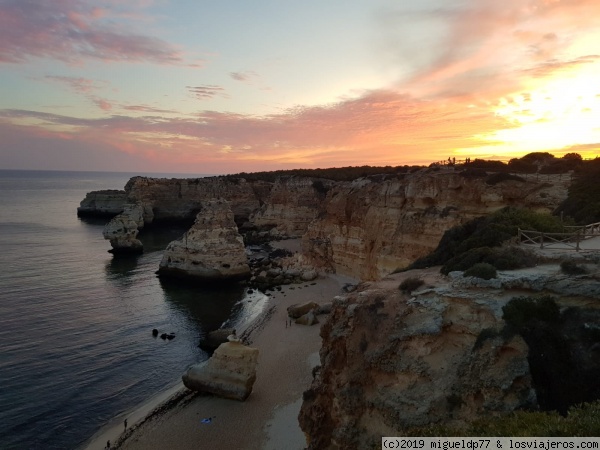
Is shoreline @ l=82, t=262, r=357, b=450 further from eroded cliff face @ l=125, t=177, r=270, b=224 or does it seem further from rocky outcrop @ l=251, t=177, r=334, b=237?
eroded cliff face @ l=125, t=177, r=270, b=224

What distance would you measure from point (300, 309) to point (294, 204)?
125 ft

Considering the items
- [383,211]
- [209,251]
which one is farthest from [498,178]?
[209,251]

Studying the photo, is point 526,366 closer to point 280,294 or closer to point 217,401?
point 217,401

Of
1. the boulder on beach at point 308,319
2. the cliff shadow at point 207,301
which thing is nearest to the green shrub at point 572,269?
the boulder on beach at point 308,319

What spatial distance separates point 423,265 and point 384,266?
51.2 ft

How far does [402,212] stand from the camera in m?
32.2

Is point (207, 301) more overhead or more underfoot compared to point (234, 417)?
more underfoot

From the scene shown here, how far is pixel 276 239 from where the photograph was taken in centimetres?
6366

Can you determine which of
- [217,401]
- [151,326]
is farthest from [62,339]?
[217,401]

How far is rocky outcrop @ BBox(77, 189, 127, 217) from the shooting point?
94319 millimetres

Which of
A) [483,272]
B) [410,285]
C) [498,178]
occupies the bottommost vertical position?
[410,285]

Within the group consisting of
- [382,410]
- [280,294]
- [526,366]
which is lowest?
[280,294]

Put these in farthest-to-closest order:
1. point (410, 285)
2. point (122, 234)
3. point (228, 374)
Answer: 1. point (122, 234)
2. point (228, 374)
3. point (410, 285)

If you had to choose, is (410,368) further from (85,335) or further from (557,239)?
(85,335)
